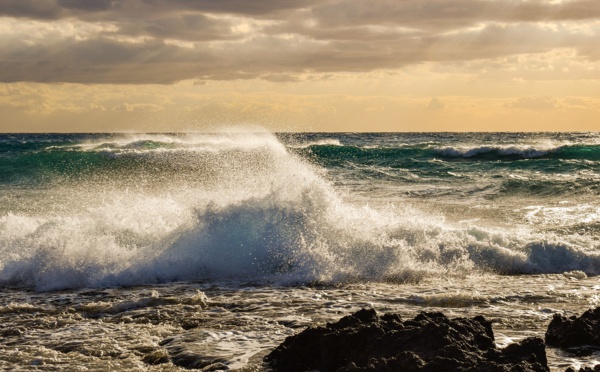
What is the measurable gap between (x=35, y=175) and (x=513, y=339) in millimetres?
26151

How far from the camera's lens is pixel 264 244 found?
11422 mm

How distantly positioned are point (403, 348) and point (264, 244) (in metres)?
6.15

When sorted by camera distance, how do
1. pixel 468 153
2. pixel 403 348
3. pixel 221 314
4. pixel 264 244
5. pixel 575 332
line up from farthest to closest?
1. pixel 468 153
2. pixel 264 244
3. pixel 221 314
4. pixel 575 332
5. pixel 403 348

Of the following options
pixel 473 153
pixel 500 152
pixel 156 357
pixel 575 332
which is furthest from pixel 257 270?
pixel 500 152

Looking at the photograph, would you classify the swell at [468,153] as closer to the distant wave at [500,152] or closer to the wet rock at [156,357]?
the distant wave at [500,152]

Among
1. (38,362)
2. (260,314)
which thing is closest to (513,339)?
(260,314)

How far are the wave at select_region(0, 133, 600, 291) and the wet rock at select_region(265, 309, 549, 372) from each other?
3957mm

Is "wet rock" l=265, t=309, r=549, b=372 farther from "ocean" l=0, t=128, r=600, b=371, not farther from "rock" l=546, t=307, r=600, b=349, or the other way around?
"rock" l=546, t=307, r=600, b=349

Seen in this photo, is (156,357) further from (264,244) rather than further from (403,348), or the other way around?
(264,244)

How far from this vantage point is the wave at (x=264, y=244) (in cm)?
1039

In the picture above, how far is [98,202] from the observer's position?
18.4m

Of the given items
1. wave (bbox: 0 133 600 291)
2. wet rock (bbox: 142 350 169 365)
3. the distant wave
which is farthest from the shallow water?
the distant wave

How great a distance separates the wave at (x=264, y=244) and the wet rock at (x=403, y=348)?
156 inches

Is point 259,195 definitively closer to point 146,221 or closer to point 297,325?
point 146,221
